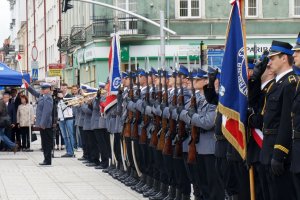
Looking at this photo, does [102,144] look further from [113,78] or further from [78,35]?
[78,35]

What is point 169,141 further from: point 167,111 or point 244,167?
point 244,167

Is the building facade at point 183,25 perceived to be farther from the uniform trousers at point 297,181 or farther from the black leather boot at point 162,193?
the uniform trousers at point 297,181

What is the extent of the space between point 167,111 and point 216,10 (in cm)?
3312

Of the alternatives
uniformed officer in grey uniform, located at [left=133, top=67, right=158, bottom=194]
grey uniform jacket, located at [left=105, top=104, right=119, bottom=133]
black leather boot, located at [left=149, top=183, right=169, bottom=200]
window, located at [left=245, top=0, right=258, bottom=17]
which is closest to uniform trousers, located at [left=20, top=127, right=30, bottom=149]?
grey uniform jacket, located at [left=105, top=104, right=119, bottom=133]

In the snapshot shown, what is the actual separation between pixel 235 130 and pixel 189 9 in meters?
36.5

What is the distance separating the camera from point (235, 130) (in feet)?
A: 31.2

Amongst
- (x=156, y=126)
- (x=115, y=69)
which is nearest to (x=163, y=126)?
(x=156, y=126)

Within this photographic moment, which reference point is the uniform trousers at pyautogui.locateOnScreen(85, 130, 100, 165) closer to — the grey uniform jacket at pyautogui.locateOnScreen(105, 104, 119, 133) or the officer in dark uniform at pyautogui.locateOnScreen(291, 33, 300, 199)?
the grey uniform jacket at pyautogui.locateOnScreen(105, 104, 119, 133)

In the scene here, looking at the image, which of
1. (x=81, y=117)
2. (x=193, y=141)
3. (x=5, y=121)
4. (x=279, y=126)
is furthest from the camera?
(x=5, y=121)

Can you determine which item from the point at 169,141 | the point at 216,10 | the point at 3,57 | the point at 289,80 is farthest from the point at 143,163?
the point at 3,57

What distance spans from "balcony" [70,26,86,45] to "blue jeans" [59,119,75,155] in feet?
82.4

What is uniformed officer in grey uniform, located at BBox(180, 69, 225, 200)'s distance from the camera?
11111 mm

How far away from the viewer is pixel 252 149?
30.5 feet

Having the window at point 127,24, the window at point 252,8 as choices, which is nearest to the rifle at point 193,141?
the window at point 127,24
